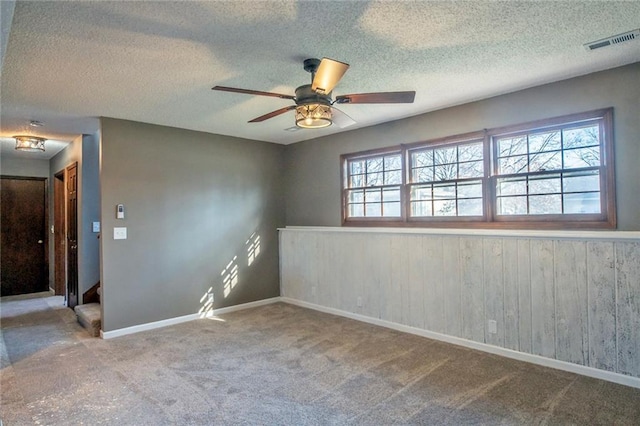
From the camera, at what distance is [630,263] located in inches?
111

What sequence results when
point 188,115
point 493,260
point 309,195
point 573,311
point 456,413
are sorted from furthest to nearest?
1. point 309,195
2. point 188,115
3. point 493,260
4. point 573,311
5. point 456,413

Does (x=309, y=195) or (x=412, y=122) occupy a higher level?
(x=412, y=122)

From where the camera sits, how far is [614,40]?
2521 millimetres

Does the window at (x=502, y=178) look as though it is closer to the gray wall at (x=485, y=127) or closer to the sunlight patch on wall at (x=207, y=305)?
the gray wall at (x=485, y=127)

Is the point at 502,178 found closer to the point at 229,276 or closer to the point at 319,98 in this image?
the point at 319,98

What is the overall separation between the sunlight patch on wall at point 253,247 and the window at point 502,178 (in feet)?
5.84

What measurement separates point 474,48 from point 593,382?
2.76m

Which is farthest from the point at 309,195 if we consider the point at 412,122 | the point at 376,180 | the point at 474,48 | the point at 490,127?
the point at 474,48

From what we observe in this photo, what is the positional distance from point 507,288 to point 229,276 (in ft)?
11.9

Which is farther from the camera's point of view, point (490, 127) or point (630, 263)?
point (490, 127)

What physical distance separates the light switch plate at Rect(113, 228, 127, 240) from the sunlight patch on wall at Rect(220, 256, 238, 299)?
141 centimetres

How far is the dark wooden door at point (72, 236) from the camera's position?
537cm

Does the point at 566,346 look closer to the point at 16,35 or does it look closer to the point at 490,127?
the point at 490,127

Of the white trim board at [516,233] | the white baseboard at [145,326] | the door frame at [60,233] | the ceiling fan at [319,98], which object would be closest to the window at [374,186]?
the white trim board at [516,233]
